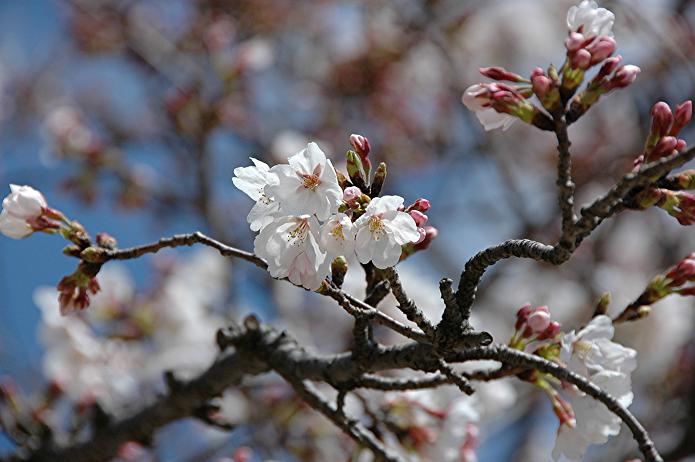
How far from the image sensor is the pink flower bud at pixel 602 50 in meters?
1.09

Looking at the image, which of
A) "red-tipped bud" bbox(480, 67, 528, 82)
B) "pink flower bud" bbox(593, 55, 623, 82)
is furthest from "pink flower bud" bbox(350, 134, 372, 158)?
"pink flower bud" bbox(593, 55, 623, 82)

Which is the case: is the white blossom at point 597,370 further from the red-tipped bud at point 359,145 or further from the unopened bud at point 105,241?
the unopened bud at point 105,241

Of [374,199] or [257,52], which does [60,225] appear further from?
[257,52]

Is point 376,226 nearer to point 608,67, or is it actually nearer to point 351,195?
point 351,195

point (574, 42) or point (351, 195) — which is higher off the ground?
point (574, 42)

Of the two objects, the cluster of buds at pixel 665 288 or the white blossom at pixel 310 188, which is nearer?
the white blossom at pixel 310 188

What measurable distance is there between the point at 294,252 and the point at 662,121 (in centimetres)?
56

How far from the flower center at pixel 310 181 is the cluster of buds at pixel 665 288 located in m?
0.62

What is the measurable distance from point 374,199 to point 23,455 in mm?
1385

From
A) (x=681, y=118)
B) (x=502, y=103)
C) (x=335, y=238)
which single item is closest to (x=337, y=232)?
(x=335, y=238)

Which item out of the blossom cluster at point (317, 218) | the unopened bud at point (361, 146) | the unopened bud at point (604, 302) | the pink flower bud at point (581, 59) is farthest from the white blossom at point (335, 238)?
the unopened bud at point (604, 302)

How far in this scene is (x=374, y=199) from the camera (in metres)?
1.01

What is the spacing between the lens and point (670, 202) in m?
1.02

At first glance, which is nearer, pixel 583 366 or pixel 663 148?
pixel 663 148
